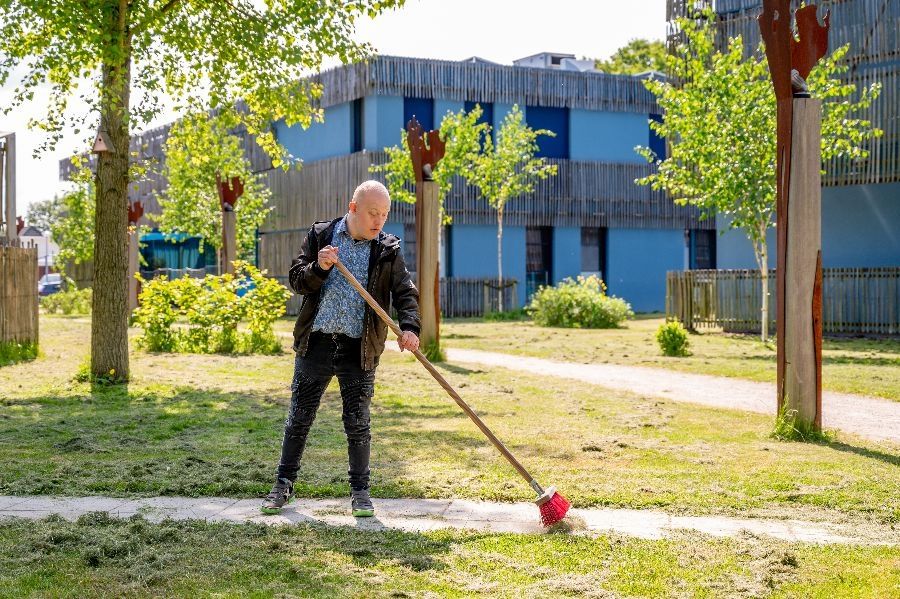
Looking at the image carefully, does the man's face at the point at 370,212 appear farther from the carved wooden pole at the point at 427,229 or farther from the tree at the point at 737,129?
the tree at the point at 737,129

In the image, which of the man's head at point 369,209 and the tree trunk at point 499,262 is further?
the tree trunk at point 499,262

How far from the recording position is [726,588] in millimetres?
5086

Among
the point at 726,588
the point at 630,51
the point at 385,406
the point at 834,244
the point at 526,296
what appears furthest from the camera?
the point at 630,51

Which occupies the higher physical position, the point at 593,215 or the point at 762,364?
the point at 593,215

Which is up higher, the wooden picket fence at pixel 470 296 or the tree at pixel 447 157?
the tree at pixel 447 157

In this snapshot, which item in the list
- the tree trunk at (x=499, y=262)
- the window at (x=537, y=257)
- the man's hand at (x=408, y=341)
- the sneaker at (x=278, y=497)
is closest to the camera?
the man's hand at (x=408, y=341)

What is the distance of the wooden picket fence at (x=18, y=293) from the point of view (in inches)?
700

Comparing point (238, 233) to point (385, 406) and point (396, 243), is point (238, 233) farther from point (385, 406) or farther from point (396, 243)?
point (396, 243)

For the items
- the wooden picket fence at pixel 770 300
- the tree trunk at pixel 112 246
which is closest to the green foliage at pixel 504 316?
the wooden picket fence at pixel 770 300

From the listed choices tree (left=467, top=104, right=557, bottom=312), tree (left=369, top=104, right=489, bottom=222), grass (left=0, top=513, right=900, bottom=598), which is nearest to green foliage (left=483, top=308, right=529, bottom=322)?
tree (left=467, top=104, right=557, bottom=312)

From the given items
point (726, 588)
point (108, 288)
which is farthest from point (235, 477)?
point (108, 288)

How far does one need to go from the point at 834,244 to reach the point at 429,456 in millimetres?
18410

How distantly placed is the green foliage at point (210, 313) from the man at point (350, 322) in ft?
41.3

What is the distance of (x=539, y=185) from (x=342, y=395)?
30.9 meters
